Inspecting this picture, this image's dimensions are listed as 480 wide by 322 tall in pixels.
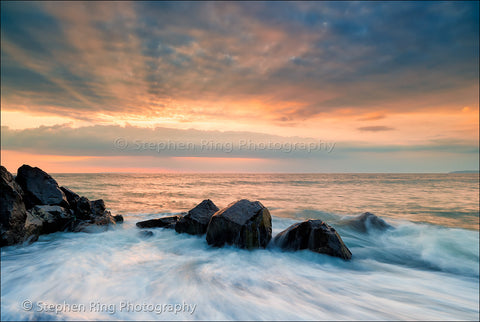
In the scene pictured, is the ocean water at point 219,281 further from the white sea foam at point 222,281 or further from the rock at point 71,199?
the rock at point 71,199

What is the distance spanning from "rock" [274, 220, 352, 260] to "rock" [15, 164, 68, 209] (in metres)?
7.60

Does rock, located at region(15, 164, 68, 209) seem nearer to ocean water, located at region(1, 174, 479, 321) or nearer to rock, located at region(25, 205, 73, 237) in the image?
rock, located at region(25, 205, 73, 237)

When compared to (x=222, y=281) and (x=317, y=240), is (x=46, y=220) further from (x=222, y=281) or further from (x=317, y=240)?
(x=317, y=240)

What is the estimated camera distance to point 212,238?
22.0 ft

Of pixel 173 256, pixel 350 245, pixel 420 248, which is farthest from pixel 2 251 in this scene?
pixel 420 248

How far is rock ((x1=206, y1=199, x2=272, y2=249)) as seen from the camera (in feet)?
20.6

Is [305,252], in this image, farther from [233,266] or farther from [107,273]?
[107,273]

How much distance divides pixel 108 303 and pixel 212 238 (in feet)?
11.1

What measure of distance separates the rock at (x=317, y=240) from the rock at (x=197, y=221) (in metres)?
2.69

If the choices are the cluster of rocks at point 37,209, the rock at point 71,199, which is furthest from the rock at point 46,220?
the rock at point 71,199

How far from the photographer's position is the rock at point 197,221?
305 inches

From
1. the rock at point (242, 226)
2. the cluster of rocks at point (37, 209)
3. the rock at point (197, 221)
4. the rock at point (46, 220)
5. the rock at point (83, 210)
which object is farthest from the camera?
the rock at point (83, 210)

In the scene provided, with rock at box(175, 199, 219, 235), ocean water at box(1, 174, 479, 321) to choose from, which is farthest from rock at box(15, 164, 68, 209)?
rock at box(175, 199, 219, 235)

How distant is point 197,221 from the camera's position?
7820 mm
